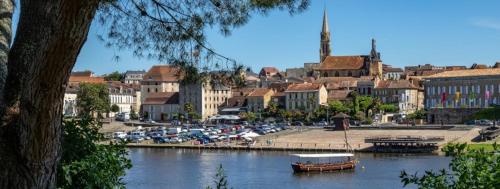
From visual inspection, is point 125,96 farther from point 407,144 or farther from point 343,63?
point 407,144

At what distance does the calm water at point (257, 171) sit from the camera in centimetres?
3125

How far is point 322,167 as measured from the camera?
37188 mm

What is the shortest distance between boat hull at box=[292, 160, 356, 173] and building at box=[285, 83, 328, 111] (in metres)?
37.3

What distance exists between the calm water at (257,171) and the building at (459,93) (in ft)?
62.8

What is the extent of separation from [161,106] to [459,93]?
3512cm

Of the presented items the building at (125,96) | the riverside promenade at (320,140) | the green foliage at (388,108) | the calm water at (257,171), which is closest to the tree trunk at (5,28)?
the calm water at (257,171)

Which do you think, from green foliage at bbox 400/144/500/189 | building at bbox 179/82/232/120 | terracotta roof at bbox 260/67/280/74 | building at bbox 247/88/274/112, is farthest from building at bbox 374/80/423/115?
green foliage at bbox 400/144/500/189

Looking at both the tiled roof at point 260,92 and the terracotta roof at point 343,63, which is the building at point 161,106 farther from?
the terracotta roof at point 343,63

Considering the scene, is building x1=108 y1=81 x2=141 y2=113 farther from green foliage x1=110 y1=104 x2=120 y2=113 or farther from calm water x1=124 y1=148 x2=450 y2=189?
calm water x1=124 y1=148 x2=450 y2=189

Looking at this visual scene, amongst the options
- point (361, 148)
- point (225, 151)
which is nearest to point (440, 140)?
point (361, 148)

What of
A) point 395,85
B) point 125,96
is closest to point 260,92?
point 395,85

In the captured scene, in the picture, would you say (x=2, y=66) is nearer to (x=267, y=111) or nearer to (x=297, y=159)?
(x=297, y=159)

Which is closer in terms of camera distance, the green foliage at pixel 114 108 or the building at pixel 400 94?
the building at pixel 400 94

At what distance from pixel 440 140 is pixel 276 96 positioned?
3321 centimetres
